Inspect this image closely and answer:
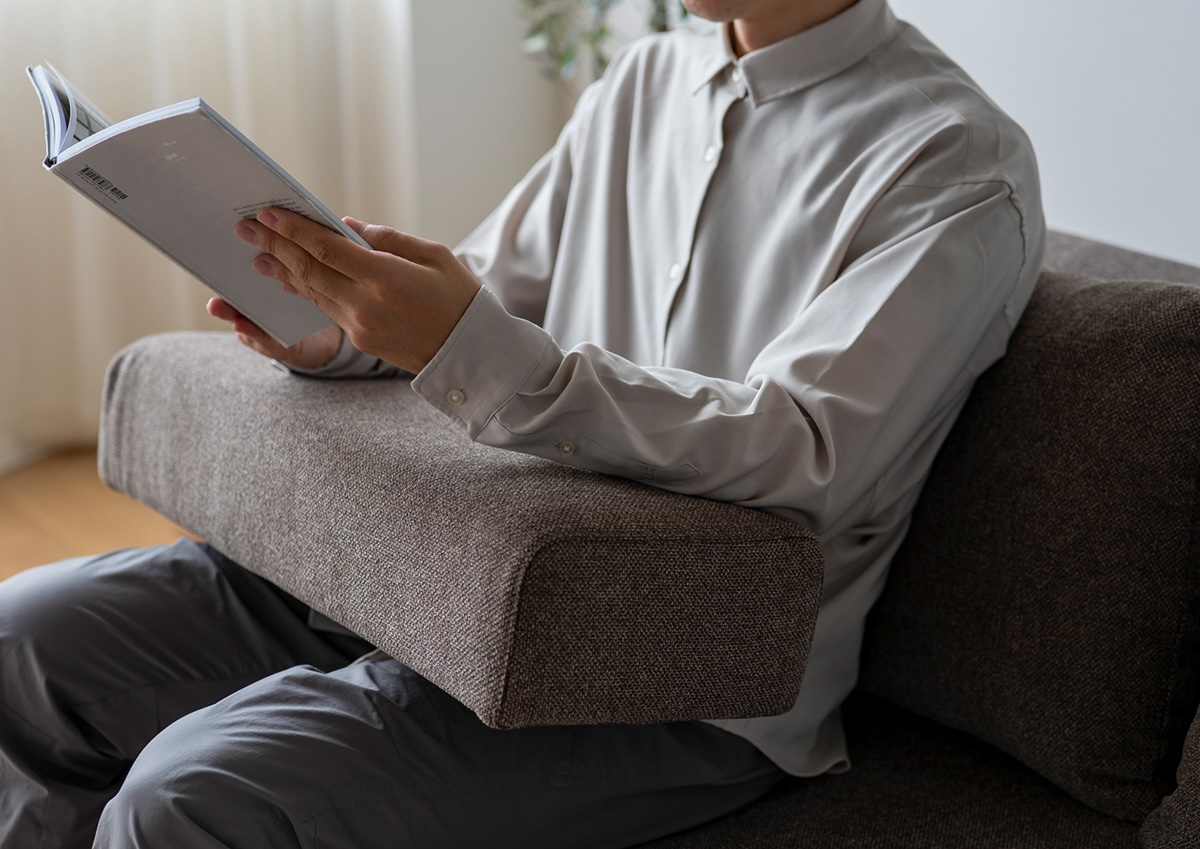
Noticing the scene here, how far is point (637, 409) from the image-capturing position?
0.88m

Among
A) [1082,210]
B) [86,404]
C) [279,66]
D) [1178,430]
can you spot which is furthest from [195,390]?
[279,66]

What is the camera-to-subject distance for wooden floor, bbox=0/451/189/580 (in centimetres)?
204

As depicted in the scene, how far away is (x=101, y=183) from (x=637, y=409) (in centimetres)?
42

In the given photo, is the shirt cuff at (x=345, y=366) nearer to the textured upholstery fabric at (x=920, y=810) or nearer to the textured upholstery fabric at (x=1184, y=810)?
the textured upholstery fabric at (x=920, y=810)

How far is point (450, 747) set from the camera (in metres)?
0.90

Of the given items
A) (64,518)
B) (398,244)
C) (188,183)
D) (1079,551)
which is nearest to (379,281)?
(398,244)

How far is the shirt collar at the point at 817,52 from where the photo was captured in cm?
111

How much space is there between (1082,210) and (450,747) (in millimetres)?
1308

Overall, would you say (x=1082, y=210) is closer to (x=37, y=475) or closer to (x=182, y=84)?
(x=182, y=84)

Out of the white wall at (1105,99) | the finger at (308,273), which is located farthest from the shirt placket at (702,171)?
the white wall at (1105,99)

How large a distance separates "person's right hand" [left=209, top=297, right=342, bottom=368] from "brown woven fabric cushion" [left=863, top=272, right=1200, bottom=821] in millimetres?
605

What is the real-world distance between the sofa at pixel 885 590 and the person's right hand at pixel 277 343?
30mm

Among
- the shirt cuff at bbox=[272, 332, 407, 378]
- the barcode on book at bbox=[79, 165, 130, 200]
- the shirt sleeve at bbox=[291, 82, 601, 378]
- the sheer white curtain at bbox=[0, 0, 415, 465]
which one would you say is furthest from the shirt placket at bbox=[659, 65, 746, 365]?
the sheer white curtain at bbox=[0, 0, 415, 465]

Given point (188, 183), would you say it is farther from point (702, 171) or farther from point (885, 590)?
point (885, 590)
